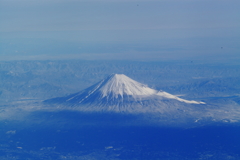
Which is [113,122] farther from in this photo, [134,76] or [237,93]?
[134,76]

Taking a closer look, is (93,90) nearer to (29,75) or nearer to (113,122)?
Answer: (113,122)

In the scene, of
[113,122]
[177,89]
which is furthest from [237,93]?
[113,122]

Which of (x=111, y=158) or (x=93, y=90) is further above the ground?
(x=93, y=90)

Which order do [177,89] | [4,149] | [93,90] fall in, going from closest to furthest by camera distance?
[4,149] → [93,90] → [177,89]

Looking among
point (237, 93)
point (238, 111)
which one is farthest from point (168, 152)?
point (237, 93)

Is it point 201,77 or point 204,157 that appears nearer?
point 204,157

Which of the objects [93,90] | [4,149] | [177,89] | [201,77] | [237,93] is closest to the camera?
[4,149]
